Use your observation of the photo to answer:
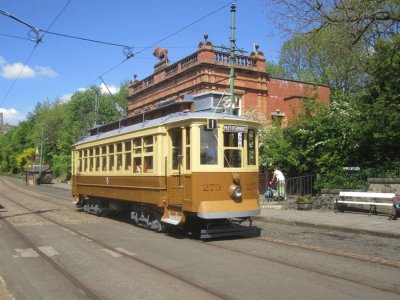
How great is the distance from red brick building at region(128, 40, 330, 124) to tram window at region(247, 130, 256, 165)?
14626mm

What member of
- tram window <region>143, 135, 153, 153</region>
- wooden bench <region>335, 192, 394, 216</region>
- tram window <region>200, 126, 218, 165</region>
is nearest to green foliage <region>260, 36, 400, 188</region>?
wooden bench <region>335, 192, 394, 216</region>

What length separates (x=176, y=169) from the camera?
11.9m

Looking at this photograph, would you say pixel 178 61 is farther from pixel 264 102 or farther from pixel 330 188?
pixel 330 188

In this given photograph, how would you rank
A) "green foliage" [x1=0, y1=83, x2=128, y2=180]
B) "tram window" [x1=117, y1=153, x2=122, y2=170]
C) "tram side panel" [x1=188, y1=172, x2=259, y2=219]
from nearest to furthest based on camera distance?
"tram side panel" [x1=188, y1=172, x2=259, y2=219] < "tram window" [x1=117, y1=153, x2=122, y2=170] < "green foliage" [x1=0, y1=83, x2=128, y2=180]

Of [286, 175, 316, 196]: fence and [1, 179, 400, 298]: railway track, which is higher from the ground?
[286, 175, 316, 196]: fence

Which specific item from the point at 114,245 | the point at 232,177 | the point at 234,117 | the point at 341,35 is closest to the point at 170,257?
the point at 114,245

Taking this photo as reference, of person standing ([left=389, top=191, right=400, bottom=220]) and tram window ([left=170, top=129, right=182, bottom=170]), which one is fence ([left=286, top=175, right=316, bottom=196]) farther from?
tram window ([left=170, top=129, right=182, bottom=170])

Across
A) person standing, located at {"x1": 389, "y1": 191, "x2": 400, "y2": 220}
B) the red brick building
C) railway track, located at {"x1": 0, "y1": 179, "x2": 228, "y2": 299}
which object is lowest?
railway track, located at {"x1": 0, "y1": 179, "x2": 228, "y2": 299}

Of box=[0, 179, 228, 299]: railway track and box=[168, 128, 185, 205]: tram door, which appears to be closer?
box=[0, 179, 228, 299]: railway track

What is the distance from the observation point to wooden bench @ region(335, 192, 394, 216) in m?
15.7

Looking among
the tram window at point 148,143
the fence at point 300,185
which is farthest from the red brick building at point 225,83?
the tram window at point 148,143

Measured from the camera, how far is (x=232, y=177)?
1154 centimetres

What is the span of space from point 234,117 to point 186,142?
1429 mm

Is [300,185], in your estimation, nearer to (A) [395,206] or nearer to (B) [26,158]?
(A) [395,206]
